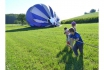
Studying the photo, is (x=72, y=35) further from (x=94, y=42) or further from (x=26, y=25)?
(x=26, y=25)

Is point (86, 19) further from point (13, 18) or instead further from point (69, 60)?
point (13, 18)

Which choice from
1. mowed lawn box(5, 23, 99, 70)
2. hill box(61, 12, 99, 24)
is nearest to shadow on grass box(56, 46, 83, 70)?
mowed lawn box(5, 23, 99, 70)

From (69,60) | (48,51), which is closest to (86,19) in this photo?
(69,60)

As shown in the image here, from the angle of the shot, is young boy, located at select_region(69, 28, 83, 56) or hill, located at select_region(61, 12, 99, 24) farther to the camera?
young boy, located at select_region(69, 28, 83, 56)

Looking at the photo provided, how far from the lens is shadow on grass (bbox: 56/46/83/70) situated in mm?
2177

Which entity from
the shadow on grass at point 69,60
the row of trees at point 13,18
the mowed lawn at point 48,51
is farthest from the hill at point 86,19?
the row of trees at point 13,18

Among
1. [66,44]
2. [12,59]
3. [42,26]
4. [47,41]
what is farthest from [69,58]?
[42,26]

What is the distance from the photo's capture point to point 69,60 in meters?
2.29

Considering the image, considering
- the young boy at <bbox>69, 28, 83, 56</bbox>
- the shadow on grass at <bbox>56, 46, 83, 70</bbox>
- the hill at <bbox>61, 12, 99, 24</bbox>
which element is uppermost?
the hill at <bbox>61, 12, 99, 24</bbox>

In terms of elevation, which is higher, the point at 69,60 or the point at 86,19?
the point at 86,19

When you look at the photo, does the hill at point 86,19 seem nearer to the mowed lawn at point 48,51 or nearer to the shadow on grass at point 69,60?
the mowed lawn at point 48,51

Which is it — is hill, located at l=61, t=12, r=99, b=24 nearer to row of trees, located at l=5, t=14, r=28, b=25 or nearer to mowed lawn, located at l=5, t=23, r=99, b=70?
mowed lawn, located at l=5, t=23, r=99, b=70

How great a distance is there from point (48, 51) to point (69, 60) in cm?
30

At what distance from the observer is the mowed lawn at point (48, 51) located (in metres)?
2.21
